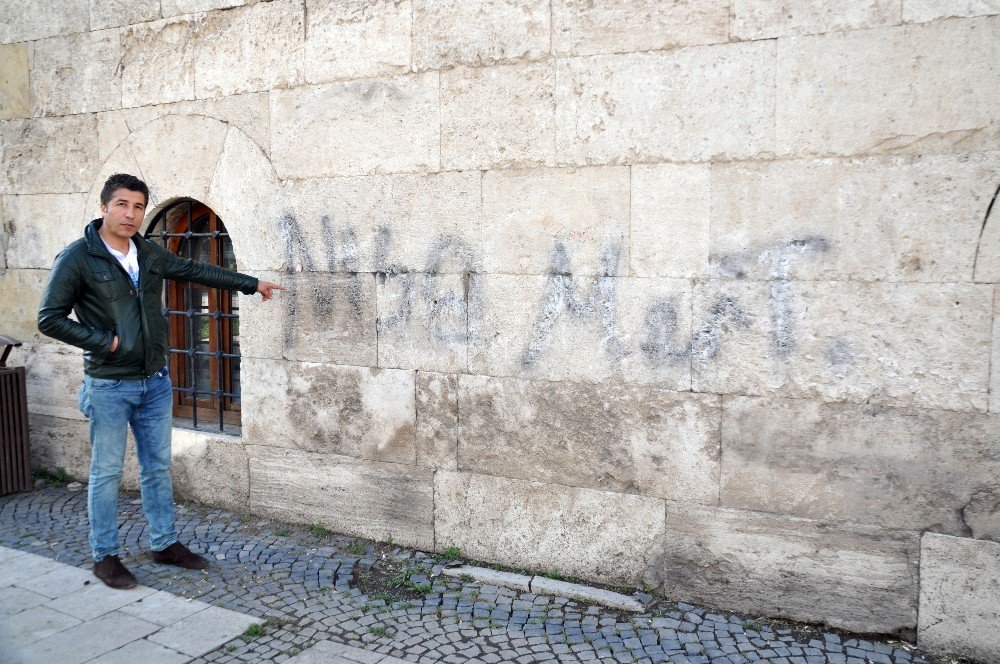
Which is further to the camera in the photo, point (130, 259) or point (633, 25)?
point (130, 259)

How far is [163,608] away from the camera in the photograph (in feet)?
12.5

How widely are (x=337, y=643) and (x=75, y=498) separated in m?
3.04

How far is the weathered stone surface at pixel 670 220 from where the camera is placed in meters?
3.76

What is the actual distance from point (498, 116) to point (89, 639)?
3.14 metres

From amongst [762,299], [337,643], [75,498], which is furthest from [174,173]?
[762,299]

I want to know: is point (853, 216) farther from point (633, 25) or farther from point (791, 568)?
point (791, 568)

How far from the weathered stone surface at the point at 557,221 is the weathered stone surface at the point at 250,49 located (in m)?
1.59

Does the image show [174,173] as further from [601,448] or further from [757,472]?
[757,472]

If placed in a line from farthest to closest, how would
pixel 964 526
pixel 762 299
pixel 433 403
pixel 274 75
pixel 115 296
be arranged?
1. pixel 274 75
2. pixel 433 403
3. pixel 115 296
4. pixel 762 299
5. pixel 964 526

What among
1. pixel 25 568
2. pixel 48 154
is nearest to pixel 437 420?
pixel 25 568

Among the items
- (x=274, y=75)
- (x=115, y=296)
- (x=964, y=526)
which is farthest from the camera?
(x=274, y=75)

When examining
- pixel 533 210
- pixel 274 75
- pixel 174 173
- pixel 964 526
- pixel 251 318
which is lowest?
pixel 964 526

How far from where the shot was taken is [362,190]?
461 cm

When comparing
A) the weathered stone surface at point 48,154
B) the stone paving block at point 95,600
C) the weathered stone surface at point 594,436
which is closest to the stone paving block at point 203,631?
the stone paving block at point 95,600
